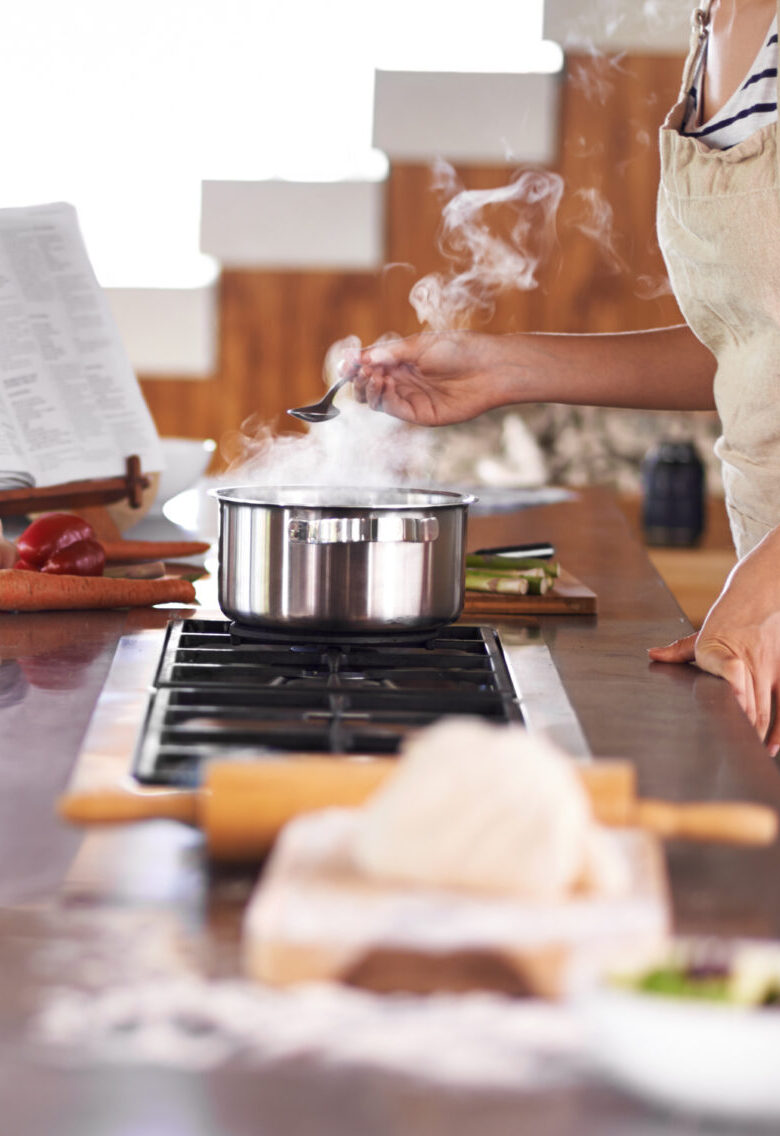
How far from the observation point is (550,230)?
445 centimetres

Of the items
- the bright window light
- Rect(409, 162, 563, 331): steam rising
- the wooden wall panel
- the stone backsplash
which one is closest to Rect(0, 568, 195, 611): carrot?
the stone backsplash

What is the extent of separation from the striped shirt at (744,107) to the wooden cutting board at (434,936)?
113cm

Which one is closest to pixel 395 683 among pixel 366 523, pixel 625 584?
pixel 366 523

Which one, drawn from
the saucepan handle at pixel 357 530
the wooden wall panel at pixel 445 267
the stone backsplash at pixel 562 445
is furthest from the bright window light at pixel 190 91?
the saucepan handle at pixel 357 530

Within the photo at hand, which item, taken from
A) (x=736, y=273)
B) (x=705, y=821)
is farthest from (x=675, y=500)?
(x=705, y=821)

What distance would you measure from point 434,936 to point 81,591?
0.96m

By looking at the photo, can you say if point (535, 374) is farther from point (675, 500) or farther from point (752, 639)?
point (675, 500)

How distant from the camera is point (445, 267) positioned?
432cm

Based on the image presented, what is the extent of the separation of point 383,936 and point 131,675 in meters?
0.62

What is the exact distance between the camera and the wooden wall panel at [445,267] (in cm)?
415

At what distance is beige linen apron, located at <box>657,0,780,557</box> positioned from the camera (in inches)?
58.4

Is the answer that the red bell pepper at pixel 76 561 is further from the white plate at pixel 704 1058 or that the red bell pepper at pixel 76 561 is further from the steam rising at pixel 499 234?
the steam rising at pixel 499 234

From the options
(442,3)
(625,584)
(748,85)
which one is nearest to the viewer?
(748,85)

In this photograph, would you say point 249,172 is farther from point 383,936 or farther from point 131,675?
point 383,936
